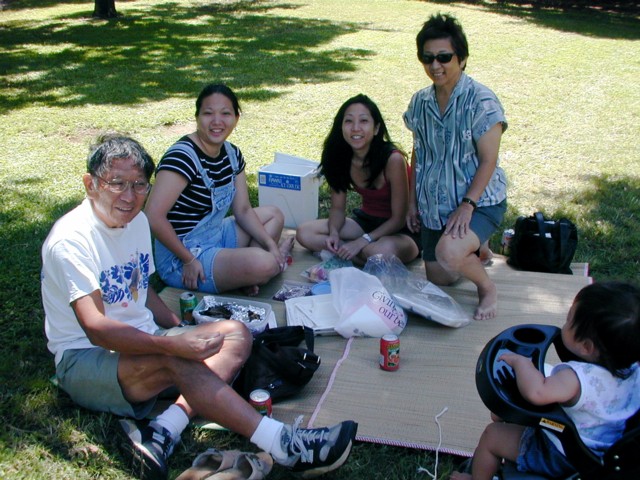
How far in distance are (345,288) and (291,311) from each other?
1.15ft

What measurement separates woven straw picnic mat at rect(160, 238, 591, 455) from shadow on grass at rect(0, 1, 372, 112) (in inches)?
228

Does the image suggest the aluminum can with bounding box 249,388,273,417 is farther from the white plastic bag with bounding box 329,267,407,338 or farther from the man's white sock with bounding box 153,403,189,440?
the white plastic bag with bounding box 329,267,407,338

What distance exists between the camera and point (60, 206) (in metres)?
5.41

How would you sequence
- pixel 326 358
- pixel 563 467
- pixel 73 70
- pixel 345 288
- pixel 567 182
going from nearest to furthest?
pixel 563 467 < pixel 326 358 < pixel 345 288 < pixel 567 182 < pixel 73 70

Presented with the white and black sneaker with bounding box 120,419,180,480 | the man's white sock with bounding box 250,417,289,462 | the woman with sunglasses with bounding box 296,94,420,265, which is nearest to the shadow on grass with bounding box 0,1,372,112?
the woman with sunglasses with bounding box 296,94,420,265

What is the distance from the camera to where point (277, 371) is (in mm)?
3127

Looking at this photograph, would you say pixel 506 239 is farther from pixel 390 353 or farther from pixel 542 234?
pixel 390 353

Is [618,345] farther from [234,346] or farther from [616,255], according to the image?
[616,255]

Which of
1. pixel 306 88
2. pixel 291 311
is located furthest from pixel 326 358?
pixel 306 88

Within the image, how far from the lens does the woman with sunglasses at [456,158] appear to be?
384cm

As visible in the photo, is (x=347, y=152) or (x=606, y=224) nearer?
(x=347, y=152)

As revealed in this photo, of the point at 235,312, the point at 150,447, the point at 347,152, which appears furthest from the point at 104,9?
the point at 150,447

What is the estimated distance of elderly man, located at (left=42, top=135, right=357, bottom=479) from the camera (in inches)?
103

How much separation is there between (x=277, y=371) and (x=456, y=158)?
177 cm
